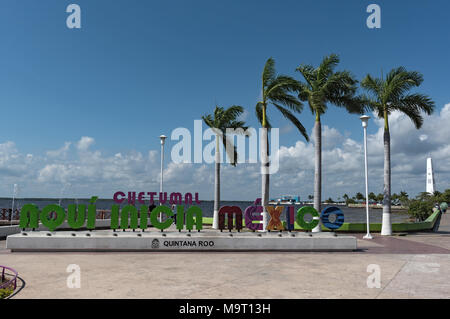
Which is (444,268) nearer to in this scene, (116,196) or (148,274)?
(148,274)

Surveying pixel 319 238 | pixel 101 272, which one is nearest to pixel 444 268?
pixel 319 238

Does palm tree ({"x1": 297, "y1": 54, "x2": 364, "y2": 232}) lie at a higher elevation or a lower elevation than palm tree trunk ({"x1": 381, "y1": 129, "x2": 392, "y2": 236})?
higher

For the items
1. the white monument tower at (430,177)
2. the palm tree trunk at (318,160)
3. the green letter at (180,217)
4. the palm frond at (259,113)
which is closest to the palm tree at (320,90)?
the palm tree trunk at (318,160)

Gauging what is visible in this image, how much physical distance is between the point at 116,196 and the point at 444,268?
1647cm

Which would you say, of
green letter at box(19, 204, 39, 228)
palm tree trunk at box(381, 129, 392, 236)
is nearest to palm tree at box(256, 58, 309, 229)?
palm tree trunk at box(381, 129, 392, 236)

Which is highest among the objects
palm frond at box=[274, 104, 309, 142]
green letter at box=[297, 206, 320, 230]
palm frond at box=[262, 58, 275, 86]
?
palm frond at box=[262, 58, 275, 86]

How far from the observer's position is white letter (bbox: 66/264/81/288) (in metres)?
10.4

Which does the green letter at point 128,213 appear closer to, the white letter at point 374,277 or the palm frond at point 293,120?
the white letter at point 374,277

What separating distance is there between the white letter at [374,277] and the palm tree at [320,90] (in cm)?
1177

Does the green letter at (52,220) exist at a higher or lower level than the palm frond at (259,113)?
lower

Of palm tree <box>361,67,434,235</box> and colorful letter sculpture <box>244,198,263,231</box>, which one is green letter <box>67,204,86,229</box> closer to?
colorful letter sculpture <box>244,198,263,231</box>

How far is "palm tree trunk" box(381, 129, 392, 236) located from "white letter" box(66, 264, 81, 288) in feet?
79.8

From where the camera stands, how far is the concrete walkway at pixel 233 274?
9.62 metres
